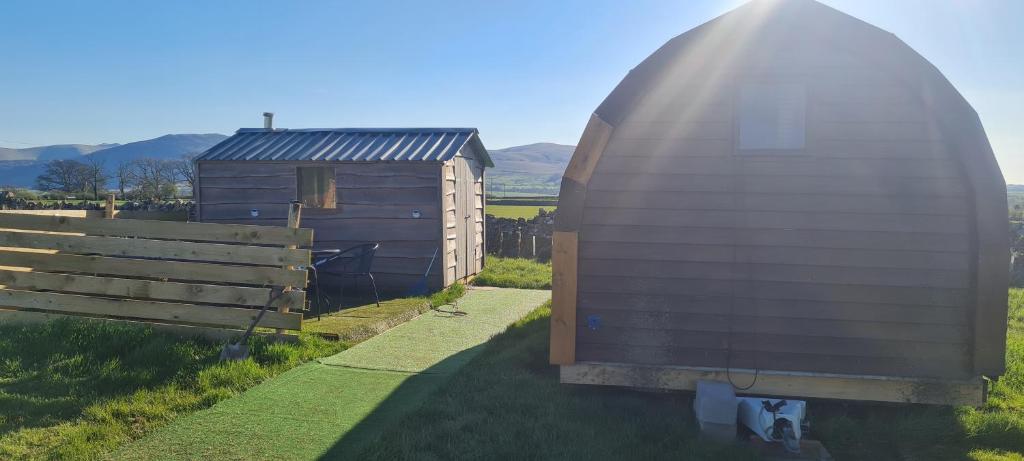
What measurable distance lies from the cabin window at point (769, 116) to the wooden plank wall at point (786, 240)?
9 centimetres

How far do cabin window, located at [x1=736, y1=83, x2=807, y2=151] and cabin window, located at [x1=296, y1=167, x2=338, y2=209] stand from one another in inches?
295

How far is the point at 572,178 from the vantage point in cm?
507

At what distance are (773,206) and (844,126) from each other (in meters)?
0.85

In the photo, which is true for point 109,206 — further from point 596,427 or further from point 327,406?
point 596,427

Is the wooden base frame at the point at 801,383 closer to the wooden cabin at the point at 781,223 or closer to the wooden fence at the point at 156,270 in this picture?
the wooden cabin at the point at 781,223

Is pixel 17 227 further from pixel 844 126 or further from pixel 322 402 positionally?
pixel 844 126

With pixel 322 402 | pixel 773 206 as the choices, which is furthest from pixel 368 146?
pixel 773 206

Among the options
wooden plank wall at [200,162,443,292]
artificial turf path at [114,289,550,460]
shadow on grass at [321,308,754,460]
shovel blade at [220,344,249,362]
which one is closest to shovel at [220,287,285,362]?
shovel blade at [220,344,249,362]

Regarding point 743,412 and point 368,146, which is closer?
point 743,412

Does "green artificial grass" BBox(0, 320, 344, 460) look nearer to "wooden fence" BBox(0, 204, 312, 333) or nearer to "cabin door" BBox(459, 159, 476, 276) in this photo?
"wooden fence" BBox(0, 204, 312, 333)

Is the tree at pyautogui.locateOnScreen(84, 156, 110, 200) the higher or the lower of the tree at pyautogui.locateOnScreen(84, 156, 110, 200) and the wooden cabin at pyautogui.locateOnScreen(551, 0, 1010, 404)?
the higher

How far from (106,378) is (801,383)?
5.74 m

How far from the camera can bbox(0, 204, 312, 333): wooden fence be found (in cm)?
628

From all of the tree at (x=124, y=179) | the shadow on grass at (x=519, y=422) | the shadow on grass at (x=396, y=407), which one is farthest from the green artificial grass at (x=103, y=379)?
the tree at (x=124, y=179)
